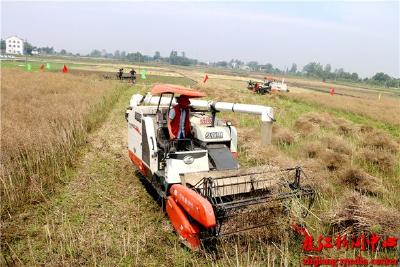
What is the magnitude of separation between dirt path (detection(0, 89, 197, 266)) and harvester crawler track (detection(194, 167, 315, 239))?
31.6 inches

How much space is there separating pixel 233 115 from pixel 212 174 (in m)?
11.2

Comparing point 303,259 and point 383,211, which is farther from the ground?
point 383,211

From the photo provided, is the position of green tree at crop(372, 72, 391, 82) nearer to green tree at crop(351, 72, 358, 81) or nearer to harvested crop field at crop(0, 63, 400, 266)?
green tree at crop(351, 72, 358, 81)

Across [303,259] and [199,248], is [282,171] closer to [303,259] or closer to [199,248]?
[303,259]

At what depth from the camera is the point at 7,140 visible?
823 cm

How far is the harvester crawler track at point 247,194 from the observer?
198 inches

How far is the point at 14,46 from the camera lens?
136875mm

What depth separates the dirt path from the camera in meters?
4.95

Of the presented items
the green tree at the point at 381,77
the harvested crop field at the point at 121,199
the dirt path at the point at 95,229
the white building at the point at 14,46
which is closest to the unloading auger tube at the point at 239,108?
the harvested crop field at the point at 121,199

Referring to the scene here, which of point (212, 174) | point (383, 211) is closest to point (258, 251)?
point (212, 174)

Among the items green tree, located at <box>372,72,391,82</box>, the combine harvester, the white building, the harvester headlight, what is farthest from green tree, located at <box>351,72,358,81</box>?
the harvester headlight

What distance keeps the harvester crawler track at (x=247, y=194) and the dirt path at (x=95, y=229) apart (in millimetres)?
803

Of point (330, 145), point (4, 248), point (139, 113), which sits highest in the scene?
point (139, 113)

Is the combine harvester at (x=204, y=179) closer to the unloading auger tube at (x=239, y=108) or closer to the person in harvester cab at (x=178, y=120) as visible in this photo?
the person in harvester cab at (x=178, y=120)
